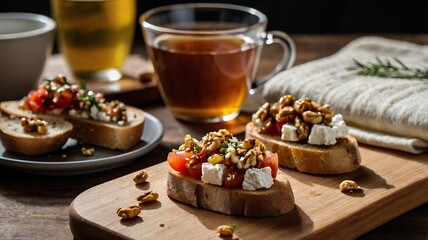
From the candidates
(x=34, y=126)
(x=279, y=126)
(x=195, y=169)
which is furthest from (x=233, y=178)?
(x=34, y=126)

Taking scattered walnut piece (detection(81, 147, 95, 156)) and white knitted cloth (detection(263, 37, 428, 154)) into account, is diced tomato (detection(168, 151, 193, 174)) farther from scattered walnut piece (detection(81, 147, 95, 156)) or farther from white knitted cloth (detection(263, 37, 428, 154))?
white knitted cloth (detection(263, 37, 428, 154))

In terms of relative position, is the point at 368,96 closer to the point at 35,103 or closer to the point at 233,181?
the point at 233,181

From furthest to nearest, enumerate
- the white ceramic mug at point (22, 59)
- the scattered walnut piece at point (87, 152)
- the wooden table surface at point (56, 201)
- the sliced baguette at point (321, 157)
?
the white ceramic mug at point (22, 59), the scattered walnut piece at point (87, 152), the sliced baguette at point (321, 157), the wooden table surface at point (56, 201)

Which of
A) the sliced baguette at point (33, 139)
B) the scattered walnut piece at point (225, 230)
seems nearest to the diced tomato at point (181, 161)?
the scattered walnut piece at point (225, 230)

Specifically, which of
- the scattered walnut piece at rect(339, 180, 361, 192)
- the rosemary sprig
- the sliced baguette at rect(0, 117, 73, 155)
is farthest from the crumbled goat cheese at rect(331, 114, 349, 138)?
the sliced baguette at rect(0, 117, 73, 155)

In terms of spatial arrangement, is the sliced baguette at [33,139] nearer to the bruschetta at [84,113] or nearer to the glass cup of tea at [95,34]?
the bruschetta at [84,113]

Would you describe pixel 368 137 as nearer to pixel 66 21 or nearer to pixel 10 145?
pixel 10 145
